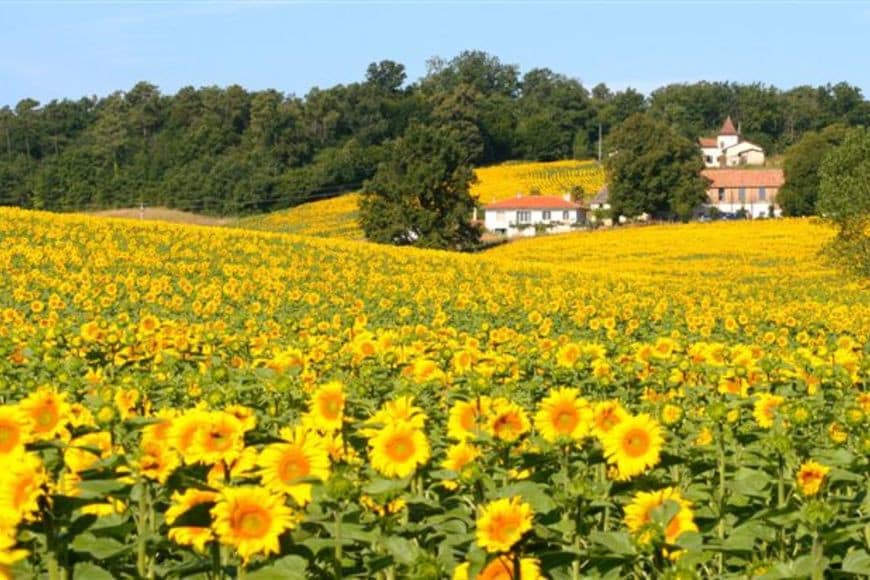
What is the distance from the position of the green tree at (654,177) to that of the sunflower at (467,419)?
66.0 meters

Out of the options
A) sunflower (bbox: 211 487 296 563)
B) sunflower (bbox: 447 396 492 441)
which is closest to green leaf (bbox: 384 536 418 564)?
A: sunflower (bbox: 211 487 296 563)

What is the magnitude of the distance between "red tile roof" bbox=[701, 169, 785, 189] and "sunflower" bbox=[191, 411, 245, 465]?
95.9 m

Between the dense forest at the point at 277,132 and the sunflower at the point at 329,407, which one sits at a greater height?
the dense forest at the point at 277,132

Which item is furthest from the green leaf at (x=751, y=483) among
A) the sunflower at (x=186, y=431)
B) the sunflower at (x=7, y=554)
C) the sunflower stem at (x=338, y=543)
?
the sunflower at (x=7, y=554)

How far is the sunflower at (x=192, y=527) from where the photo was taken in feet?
9.08

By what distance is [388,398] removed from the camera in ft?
20.2

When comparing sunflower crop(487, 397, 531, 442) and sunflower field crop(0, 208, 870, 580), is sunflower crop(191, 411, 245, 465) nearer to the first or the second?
sunflower field crop(0, 208, 870, 580)

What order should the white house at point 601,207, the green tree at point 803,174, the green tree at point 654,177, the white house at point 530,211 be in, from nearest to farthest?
the green tree at point 654,177, the green tree at point 803,174, the white house at point 601,207, the white house at point 530,211

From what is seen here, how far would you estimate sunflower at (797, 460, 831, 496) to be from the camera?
3396 mm

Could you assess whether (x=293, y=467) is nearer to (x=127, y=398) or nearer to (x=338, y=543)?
(x=338, y=543)


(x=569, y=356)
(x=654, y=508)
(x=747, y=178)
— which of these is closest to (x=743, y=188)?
(x=747, y=178)

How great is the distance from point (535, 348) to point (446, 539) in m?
5.26

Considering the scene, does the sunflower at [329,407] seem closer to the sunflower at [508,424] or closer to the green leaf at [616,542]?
the sunflower at [508,424]

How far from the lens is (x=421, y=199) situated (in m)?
54.8
